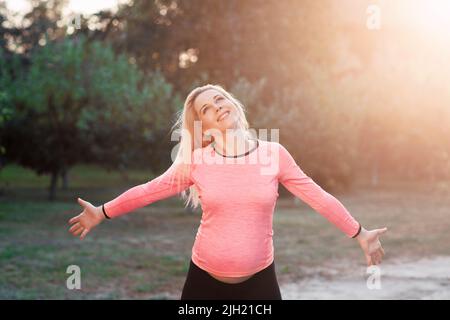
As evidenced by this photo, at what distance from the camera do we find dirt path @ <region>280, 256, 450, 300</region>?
8812 mm

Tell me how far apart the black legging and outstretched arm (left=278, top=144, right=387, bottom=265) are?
451 mm

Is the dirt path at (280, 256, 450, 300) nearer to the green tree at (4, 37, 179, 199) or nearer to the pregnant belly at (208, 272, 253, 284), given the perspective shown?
the pregnant belly at (208, 272, 253, 284)

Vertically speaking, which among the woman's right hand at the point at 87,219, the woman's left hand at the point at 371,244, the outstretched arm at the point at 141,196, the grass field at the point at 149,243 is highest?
the outstretched arm at the point at 141,196

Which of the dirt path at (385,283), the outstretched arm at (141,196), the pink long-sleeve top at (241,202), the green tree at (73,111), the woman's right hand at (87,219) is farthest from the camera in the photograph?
the green tree at (73,111)

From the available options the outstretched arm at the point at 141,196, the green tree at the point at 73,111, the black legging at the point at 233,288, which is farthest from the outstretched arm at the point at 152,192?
the green tree at the point at 73,111

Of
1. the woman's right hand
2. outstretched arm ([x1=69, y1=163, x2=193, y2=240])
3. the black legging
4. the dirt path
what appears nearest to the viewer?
the black legging

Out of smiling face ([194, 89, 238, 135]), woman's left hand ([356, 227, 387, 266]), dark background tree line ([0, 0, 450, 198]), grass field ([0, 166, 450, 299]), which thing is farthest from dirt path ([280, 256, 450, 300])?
dark background tree line ([0, 0, 450, 198])

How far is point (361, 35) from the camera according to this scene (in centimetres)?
3856

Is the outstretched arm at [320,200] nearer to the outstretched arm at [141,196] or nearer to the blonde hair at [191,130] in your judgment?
the blonde hair at [191,130]

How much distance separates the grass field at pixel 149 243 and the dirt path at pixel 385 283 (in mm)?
478

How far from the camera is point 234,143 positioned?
11.9 feet

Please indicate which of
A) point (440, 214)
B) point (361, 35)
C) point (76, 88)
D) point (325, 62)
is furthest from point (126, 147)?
point (361, 35)

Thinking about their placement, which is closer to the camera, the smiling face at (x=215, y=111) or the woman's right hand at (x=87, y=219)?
the smiling face at (x=215, y=111)

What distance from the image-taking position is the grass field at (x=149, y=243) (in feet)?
31.6
